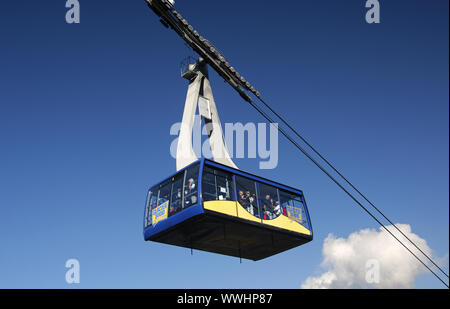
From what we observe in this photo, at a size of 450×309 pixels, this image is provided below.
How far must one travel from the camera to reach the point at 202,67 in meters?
19.9

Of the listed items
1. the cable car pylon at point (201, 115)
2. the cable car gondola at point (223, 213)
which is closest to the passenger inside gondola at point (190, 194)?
the cable car gondola at point (223, 213)

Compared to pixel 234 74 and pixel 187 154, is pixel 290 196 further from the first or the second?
pixel 234 74

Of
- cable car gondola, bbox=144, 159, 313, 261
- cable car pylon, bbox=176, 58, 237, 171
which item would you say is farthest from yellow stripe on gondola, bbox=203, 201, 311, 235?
cable car pylon, bbox=176, 58, 237, 171

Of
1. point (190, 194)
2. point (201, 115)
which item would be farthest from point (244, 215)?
point (201, 115)

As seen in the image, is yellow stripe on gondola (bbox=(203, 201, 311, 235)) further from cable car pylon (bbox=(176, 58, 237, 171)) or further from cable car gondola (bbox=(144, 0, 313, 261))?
cable car pylon (bbox=(176, 58, 237, 171))

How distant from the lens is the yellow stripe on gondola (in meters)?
13.6

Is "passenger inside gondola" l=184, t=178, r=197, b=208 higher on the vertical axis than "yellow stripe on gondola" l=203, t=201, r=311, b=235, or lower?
higher

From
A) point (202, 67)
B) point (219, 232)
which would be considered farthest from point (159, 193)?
point (202, 67)

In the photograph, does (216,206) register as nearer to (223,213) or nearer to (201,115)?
(223,213)

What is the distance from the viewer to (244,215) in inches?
567

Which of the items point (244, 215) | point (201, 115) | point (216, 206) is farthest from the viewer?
point (201, 115)

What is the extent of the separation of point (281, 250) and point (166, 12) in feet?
34.5

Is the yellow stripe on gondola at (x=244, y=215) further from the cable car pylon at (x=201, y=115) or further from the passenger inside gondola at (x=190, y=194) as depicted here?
the cable car pylon at (x=201, y=115)
